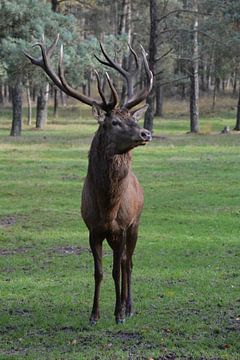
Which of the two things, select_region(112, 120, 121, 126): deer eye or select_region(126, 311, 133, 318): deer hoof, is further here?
select_region(126, 311, 133, 318): deer hoof

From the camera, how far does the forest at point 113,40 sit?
20094mm

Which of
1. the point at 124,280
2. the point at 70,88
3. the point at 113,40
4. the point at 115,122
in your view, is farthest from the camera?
the point at 113,40

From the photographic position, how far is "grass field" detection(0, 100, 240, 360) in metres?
6.80

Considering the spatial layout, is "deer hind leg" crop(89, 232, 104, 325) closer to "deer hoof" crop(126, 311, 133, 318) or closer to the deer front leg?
the deer front leg

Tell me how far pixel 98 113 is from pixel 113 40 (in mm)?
15917

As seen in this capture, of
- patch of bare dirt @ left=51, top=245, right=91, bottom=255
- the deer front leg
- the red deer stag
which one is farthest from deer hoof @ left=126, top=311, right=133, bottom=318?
patch of bare dirt @ left=51, top=245, right=91, bottom=255

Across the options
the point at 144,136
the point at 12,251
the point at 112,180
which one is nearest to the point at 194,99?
the point at 12,251

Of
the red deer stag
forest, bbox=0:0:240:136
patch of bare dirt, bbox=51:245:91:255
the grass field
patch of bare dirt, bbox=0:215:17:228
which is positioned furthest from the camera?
forest, bbox=0:0:240:136

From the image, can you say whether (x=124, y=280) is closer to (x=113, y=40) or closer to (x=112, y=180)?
(x=112, y=180)

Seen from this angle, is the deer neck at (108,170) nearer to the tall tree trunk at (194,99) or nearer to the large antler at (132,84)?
the large antler at (132,84)

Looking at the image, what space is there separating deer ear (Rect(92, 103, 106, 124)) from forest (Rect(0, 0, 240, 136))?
1865 millimetres

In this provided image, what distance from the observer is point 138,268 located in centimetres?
1023

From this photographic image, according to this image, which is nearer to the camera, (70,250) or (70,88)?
(70,88)

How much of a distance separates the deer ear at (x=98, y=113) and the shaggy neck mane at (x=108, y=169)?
0.38 feet
